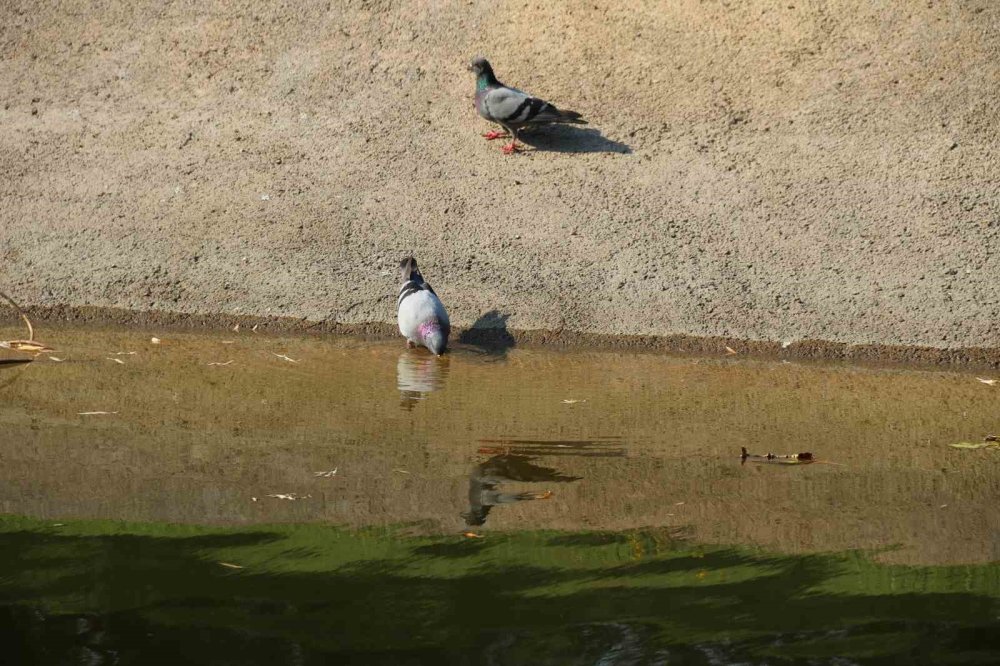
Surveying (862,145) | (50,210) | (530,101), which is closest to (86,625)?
(50,210)

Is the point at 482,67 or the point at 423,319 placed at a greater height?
the point at 482,67

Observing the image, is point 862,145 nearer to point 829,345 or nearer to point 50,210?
point 829,345

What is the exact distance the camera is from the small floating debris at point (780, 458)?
6.45 m

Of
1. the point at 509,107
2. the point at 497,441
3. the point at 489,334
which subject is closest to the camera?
the point at 497,441

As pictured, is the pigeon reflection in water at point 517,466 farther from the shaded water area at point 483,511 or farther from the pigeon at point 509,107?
the pigeon at point 509,107

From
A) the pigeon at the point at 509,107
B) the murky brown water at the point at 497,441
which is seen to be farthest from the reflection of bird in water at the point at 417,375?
the pigeon at the point at 509,107

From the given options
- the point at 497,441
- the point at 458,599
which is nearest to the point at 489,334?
the point at 497,441

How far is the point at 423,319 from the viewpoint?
8.13 meters

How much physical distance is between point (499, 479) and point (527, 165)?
16.4 feet

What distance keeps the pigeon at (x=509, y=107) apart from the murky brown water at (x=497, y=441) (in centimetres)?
273

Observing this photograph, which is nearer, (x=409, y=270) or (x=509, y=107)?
(x=409, y=270)

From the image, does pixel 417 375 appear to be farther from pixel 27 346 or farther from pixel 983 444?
pixel 983 444

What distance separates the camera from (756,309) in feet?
29.7

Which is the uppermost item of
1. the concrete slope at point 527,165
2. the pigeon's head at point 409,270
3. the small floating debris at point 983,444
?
the concrete slope at point 527,165
